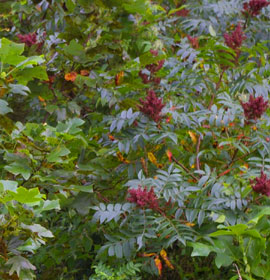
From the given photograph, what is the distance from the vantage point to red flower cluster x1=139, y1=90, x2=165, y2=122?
199 cm

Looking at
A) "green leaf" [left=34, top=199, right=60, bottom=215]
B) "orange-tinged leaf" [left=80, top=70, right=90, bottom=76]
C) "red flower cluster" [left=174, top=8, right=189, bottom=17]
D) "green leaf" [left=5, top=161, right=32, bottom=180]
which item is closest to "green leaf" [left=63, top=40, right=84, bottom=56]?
"orange-tinged leaf" [left=80, top=70, right=90, bottom=76]

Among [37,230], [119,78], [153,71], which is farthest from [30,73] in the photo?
[153,71]

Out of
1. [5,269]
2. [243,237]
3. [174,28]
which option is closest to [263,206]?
[243,237]

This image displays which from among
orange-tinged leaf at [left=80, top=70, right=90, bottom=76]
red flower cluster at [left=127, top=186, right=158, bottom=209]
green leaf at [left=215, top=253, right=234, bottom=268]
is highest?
orange-tinged leaf at [left=80, top=70, right=90, bottom=76]

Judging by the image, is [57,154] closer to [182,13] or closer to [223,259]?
[223,259]

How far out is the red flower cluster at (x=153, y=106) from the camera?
199 cm

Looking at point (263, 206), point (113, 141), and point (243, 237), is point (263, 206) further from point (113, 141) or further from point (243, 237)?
point (113, 141)

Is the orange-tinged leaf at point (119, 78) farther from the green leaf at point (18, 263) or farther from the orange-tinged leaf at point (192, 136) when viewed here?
the green leaf at point (18, 263)

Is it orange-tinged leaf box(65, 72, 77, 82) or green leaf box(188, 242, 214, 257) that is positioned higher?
orange-tinged leaf box(65, 72, 77, 82)

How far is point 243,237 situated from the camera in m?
2.05

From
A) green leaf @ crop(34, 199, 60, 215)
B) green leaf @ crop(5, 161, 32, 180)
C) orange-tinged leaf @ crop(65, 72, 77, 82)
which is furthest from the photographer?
orange-tinged leaf @ crop(65, 72, 77, 82)

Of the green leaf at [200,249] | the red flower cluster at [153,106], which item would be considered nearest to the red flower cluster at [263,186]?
the green leaf at [200,249]

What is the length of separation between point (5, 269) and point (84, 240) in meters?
0.77

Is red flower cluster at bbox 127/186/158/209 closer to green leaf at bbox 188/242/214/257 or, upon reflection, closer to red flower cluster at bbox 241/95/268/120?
green leaf at bbox 188/242/214/257
